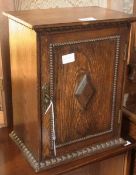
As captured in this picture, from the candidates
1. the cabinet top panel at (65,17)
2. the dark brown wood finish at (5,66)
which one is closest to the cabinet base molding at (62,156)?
the dark brown wood finish at (5,66)

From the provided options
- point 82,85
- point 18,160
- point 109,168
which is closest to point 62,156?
point 18,160

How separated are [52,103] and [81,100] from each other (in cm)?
12

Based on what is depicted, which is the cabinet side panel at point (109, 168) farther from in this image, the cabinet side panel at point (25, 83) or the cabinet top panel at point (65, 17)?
the cabinet top panel at point (65, 17)

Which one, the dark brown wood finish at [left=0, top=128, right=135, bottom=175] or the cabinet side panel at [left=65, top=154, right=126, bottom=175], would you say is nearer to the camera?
the dark brown wood finish at [left=0, top=128, right=135, bottom=175]

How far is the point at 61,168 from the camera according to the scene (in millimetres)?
1143

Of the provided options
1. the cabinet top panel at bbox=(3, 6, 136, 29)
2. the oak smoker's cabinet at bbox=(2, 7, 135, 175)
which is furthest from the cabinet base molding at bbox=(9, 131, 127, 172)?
the cabinet top panel at bbox=(3, 6, 136, 29)

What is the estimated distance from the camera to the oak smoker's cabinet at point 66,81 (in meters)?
1.01

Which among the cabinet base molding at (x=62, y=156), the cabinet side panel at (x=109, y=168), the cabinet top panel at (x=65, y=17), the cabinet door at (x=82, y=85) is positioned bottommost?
the cabinet side panel at (x=109, y=168)

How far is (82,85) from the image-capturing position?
3.66 ft

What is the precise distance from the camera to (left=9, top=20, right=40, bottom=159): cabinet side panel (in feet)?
3.36

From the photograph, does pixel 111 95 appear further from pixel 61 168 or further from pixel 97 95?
pixel 61 168

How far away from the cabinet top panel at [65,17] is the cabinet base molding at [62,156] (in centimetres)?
50

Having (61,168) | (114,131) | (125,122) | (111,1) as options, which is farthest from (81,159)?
(111,1)

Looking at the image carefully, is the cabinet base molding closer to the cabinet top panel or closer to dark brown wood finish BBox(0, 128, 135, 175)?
dark brown wood finish BBox(0, 128, 135, 175)
